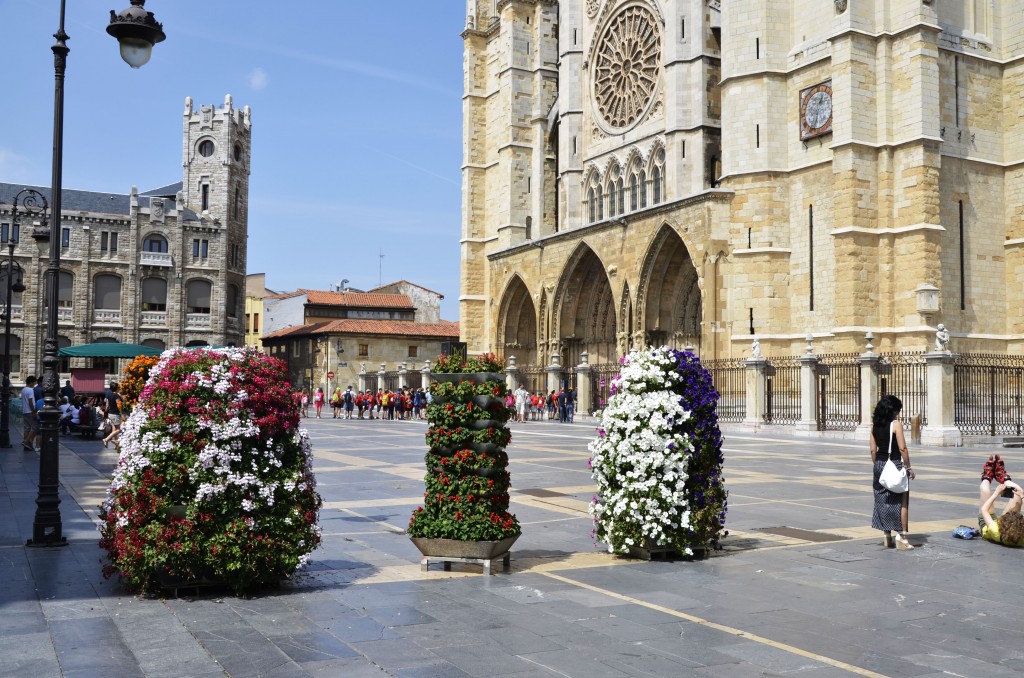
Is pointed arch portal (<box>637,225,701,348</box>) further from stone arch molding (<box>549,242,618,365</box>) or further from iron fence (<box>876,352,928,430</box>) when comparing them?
iron fence (<box>876,352,928,430</box>)

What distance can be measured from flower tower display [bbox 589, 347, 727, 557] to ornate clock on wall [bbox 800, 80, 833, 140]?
2437cm

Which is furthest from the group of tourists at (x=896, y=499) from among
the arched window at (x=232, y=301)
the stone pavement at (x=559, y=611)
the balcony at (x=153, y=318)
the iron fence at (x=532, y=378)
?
the arched window at (x=232, y=301)

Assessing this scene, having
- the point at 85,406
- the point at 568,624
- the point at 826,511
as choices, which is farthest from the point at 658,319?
the point at 568,624

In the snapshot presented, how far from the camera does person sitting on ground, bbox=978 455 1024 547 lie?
29.0 feet

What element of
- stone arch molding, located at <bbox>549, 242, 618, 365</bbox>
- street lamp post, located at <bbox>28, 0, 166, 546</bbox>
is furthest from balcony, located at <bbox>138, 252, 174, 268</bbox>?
street lamp post, located at <bbox>28, 0, 166, 546</bbox>

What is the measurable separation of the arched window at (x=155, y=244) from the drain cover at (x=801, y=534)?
2415 inches

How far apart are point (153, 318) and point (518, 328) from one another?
2948 cm

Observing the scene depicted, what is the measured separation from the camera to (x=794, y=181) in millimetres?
31953

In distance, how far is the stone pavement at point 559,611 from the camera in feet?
17.0

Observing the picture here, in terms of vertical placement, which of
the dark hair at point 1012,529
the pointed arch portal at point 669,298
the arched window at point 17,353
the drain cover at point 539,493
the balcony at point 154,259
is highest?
the balcony at point 154,259

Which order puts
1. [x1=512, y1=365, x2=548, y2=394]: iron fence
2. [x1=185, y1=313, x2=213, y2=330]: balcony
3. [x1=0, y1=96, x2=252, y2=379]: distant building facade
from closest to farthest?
[x1=512, y1=365, x2=548, y2=394]: iron fence, [x1=0, y1=96, x2=252, y2=379]: distant building facade, [x1=185, y1=313, x2=213, y2=330]: balcony

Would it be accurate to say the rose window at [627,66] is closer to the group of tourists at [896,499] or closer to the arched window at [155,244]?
the group of tourists at [896,499]

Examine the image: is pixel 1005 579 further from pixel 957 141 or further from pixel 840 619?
pixel 957 141

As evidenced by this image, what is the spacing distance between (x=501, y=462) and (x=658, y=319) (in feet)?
96.4
